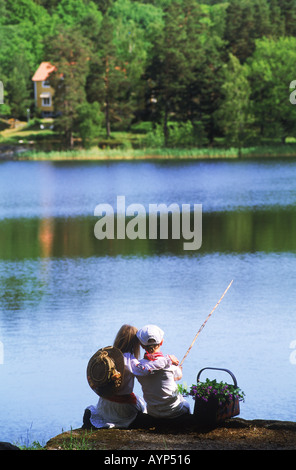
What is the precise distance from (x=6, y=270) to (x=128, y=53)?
61987 millimetres

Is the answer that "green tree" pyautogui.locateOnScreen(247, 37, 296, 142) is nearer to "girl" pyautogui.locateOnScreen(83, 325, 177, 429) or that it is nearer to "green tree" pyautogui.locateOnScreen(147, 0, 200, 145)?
"green tree" pyautogui.locateOnScreen(147, 0, 200, 145)

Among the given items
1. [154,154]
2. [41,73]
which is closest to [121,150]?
[154,154]

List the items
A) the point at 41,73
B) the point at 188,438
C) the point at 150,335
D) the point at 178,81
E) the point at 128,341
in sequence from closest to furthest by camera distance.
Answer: the point at 188,438 < the point at 150,335 < the point at 128,341 < the point at 178,81 < the point at 41,73

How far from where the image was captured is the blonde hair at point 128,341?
6.36m

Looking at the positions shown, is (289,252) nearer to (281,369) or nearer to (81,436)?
(281,369)

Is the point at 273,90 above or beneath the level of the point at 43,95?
above

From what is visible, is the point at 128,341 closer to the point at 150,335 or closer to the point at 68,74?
the point at 150,335

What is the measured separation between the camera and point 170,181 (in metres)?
39.9

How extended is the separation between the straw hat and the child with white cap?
173mm

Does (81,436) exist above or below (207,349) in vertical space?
above

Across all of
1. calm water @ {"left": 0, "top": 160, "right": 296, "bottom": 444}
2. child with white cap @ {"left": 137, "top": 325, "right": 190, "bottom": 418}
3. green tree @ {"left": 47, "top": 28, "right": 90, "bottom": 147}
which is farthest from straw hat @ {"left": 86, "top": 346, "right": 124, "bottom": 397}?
green tree @ {"left": 47, "top": 28, "right": 90, "bottom": 147}

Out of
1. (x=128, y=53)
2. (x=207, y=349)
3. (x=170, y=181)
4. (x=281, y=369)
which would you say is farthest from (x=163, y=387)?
(x=128, y=53)

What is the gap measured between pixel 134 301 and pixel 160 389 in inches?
288

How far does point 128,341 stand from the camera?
6.38 metres
